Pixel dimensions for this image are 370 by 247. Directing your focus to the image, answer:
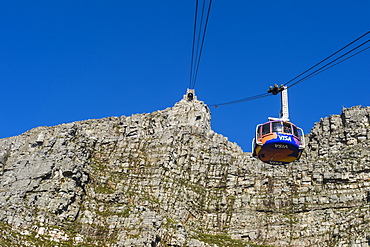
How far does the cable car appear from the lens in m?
46.9

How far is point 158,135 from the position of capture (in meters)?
127

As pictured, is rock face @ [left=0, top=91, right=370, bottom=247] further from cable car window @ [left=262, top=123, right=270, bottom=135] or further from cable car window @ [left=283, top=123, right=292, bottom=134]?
cable car window @ [left=262, top=123, right=270, bottom=135]

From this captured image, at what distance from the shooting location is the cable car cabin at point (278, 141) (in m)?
47.0

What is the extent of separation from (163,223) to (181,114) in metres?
49.6

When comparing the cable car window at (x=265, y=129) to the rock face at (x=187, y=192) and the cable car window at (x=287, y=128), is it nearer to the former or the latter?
the cable car window at (x=287, y=128)

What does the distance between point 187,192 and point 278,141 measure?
65.9 meters

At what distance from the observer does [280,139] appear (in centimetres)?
4681

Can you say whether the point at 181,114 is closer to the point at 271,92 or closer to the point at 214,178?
the point at 214,178

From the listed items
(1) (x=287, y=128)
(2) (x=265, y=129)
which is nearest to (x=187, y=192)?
(2) (x=265, y=129)

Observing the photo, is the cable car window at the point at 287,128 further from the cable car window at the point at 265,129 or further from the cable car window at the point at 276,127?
the cable car window at the point at 265,129

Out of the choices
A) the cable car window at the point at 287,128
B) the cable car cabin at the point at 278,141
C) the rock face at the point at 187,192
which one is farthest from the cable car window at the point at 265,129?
→ the rock face at the point at 187,192

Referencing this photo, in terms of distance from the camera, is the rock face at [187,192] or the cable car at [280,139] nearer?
the cable car at [280,139]

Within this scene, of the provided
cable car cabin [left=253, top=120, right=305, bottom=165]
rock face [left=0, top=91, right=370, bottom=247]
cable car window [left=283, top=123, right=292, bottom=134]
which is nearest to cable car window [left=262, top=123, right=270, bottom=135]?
cable car cabin [left=253, top=120, right=305, bottom=165]

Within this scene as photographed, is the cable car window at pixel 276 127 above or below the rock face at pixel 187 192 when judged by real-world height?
below
